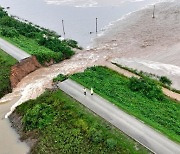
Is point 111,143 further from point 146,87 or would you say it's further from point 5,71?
point 5,71

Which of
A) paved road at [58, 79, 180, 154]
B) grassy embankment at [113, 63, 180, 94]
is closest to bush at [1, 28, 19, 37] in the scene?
grassy embankment at [113, 63, 180, 94]

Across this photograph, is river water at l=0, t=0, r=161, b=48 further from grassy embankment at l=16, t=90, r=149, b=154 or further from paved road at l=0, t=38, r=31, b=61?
grassy embankment at l=16, t=90, r=149, b=154

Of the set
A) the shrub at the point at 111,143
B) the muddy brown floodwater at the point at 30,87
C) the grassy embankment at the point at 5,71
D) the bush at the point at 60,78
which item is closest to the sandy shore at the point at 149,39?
the muddy brown floodwater at the point at 30,87

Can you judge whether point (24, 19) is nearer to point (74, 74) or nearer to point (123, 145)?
point (74, 74)

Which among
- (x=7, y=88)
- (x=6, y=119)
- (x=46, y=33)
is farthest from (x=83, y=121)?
(x=46, y=33)

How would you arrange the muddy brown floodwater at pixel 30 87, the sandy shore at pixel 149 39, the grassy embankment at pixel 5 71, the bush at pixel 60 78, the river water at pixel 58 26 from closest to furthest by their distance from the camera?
the muddy brown floodwater at pixel 30 87 < the river water at pixel 58 26 < the bush at pixel 60 78 < the grassy embankment at pixel 5 71 < the sandy shore at pixel 149 39

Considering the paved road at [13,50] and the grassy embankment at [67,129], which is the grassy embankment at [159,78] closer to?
the grassy embankment at [67,129]
